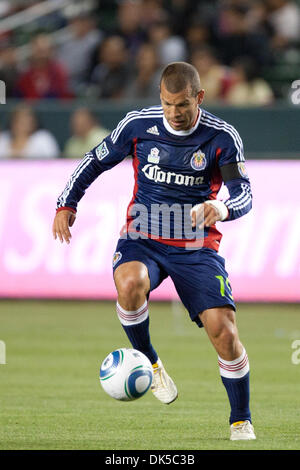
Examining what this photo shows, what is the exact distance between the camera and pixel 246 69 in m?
16.2

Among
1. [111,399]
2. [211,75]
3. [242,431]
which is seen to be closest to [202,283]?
[242,431]

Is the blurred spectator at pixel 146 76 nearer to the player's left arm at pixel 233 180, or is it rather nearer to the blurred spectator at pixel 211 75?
the blurred spectator at pixel 211 75

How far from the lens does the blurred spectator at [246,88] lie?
53.0ft

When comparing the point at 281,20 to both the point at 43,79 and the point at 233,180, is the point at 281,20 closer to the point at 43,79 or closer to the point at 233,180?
the point at 43,79

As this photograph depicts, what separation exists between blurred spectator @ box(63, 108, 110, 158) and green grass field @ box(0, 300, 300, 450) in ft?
8.68

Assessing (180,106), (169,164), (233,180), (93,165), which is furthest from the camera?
(93,165)

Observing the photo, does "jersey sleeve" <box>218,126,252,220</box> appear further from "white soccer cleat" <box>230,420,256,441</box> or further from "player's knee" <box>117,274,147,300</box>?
"white soccer cleat" <box>230,420,256,441</box>

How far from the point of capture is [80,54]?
58.2 feet

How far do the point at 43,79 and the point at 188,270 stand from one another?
10.9 metres

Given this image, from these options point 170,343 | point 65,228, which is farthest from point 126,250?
point 170,343

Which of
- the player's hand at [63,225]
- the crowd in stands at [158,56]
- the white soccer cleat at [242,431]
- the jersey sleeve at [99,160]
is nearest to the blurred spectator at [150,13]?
the crowd in stands at [158,56]

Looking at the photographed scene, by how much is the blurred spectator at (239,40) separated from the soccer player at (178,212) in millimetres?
9924

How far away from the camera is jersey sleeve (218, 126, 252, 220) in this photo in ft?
21.7

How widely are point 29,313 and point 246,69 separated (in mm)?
5463
